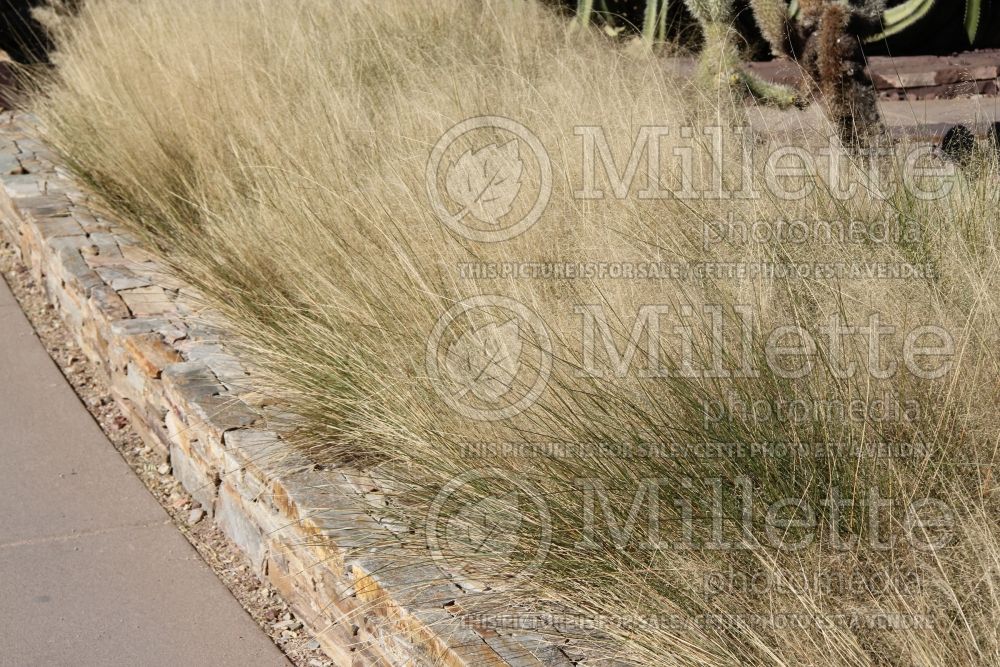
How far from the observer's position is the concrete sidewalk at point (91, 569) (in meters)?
3.35

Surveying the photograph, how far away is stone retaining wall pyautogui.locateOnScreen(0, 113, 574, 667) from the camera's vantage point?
9.45ft

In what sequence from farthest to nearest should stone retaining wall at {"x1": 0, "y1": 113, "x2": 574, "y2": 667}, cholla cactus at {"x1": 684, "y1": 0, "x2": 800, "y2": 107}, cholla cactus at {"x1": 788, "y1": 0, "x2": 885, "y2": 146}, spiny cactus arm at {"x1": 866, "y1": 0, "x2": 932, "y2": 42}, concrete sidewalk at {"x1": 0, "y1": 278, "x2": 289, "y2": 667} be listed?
1. spiny cactus arm at {"x1": 866, "y1": 0, "x2": 932, "y2": 42}
2. cholla cactus at {"x1": 684, "y1": 0, "x2": 800, "y2": 107}
3. cholla cactus at {"x1": 788, "y1": 0, "x2": 885, "y2": 146}
4. concrete sidewalk at {"x1": 0, "y1": 278, "x2": 289, "y2": 667}
5. stone retaining wall at {"x1": 0, "y1": 113, "x2": 574, "y2": 667}

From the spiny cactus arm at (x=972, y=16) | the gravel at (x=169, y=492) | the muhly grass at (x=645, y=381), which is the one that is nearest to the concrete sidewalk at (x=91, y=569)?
the gravel at (x=169, y=492)

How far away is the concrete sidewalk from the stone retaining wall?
0.62 feet

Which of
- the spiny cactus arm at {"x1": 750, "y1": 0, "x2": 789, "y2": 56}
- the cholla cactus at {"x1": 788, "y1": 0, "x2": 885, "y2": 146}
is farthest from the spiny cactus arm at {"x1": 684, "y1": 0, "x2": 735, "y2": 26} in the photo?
the cholla cactus at {"x1": 788, "y1": 0, "x2": 885, "y2": 146}

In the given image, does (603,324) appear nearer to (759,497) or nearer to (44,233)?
(759,497)

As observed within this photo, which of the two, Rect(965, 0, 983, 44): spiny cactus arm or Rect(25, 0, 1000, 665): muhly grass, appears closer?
Rect(25, 0, 1000, 665): muhly grass

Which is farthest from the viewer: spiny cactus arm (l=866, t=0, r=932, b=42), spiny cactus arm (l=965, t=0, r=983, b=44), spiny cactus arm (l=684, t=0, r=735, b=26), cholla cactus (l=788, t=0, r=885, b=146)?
spiny cactus arm (l=965, t=0, r=983, b=44)

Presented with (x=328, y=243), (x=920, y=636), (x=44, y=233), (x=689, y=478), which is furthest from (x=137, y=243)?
(x=920, y=636)

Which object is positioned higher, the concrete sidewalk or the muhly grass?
the muhly grass

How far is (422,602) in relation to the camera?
9.42 ft

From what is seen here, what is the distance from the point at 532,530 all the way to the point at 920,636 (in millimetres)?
961

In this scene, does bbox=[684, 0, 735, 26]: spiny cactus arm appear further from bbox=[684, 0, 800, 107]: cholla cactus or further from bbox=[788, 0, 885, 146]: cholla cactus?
bbox=[788, 0, 885, 146]: cholla cactus

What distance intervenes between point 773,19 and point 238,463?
3777 millimetres
